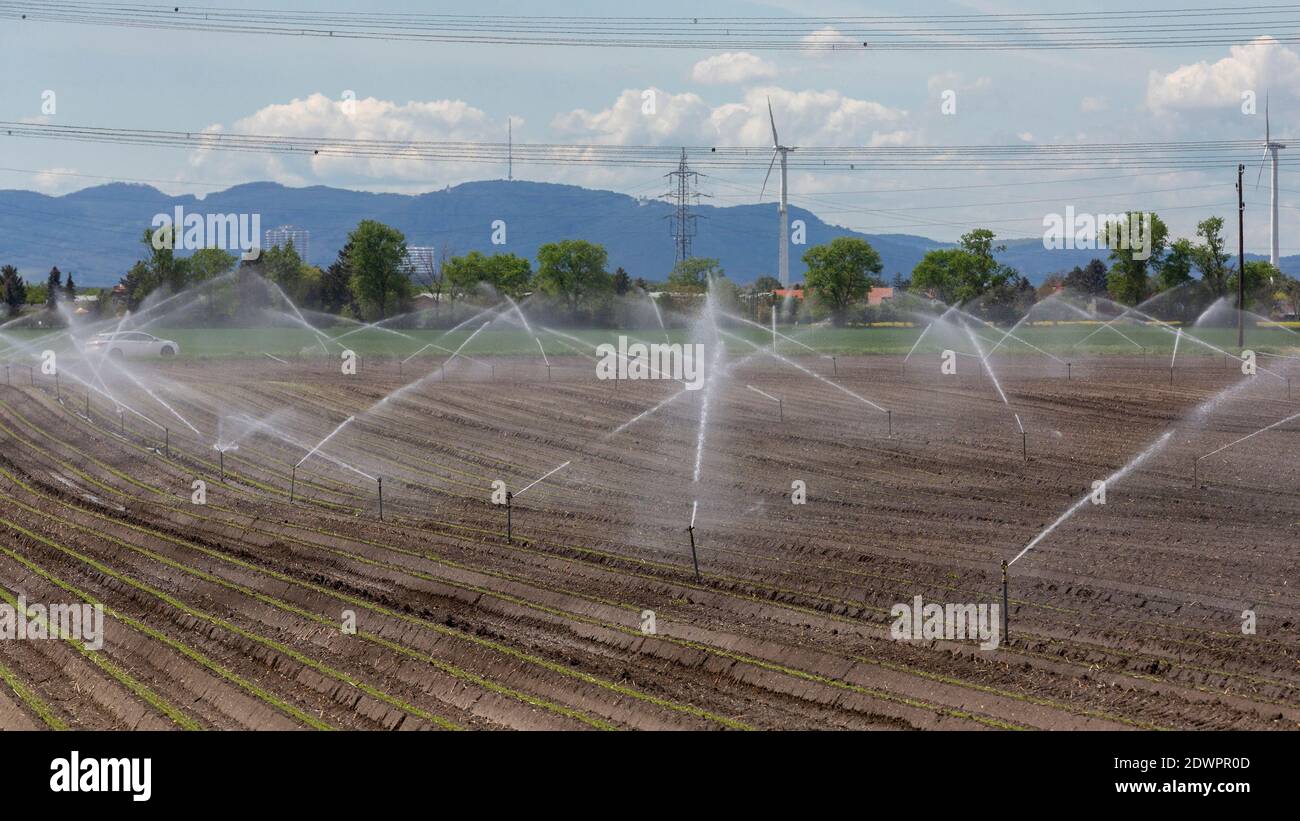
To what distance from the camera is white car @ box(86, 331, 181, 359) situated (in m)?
78.3

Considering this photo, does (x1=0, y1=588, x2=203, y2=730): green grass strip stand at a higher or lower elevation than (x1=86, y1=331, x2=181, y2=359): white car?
lower

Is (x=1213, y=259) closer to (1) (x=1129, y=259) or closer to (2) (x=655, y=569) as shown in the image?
(1) (x=1129, y=259)

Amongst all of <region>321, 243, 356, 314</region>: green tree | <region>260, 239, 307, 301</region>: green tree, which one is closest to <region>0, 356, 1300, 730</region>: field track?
<region>260, 239, 307, 301</region>: green tree

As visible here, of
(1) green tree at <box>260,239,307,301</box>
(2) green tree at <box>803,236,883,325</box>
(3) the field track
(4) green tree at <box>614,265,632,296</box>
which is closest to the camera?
(3) the field track

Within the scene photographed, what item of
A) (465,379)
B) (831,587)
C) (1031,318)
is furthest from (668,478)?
(1031,318)

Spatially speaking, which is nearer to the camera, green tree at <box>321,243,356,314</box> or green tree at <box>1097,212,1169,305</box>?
green tree at <box>1097,212,1169,305</box>

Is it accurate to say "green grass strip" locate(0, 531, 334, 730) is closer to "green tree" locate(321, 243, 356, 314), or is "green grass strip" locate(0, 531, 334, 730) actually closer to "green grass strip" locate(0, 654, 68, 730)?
"green grass strip" locate(0, 654, 68, 730)

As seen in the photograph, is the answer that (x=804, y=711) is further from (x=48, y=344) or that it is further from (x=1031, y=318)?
(x=1031, y=318)

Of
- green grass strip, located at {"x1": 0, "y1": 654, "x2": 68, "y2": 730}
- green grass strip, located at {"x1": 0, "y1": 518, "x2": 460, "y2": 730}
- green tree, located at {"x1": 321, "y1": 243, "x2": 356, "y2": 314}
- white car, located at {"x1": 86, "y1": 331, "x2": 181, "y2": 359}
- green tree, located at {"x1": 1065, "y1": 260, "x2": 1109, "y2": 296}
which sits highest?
green tree, located at {"x1": 1065, "y1": 260, "x2": 1109, "y2": 296}

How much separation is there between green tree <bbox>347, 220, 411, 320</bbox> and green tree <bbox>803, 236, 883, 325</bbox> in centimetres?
3941

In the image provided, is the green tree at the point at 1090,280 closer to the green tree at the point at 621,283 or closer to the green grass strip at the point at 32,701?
the green tree at the point at 621,283

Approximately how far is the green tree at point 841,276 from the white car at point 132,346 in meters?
69.3

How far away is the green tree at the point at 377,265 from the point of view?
124 meters

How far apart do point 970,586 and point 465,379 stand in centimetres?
4381
